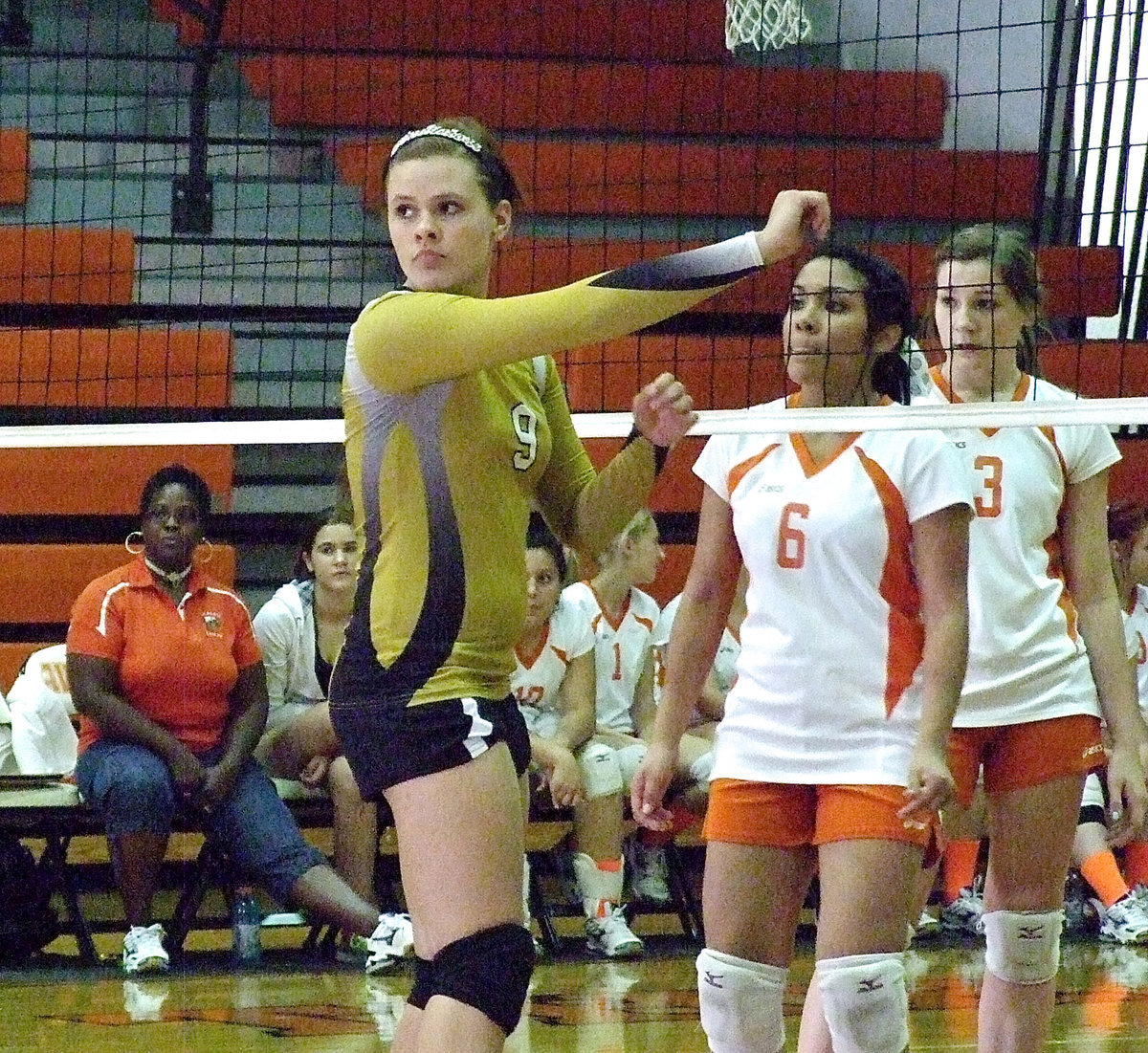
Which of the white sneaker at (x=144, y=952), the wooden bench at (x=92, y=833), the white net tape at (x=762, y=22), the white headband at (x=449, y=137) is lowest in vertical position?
the white sneaker at (x=144, y=952)

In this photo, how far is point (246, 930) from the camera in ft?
21.6

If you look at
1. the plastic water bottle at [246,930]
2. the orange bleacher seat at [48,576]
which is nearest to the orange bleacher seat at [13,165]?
the orange bleacher seat at [48,576]

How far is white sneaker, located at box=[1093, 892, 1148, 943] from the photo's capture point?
702cm

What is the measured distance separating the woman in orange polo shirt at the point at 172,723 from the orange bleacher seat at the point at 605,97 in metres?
3.75

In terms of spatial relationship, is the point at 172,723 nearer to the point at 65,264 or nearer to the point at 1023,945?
the point at 65,264

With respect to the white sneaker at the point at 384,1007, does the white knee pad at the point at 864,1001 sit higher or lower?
higher

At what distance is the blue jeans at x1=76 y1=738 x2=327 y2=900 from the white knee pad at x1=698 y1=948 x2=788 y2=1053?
10.6 feet

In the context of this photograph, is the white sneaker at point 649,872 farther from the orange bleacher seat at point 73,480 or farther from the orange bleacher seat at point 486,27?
the orange bleacher seat at point 486,27

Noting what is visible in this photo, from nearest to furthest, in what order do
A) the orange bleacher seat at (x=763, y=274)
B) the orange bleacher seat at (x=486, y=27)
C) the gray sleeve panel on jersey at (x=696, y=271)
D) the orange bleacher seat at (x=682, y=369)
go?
the gray sleeve panel on jersey at (x=696, y=271) < the orange bleacher seat at (x=682, y=369) < the orange bleacher seat at (x=763, y=274) < the orange bleacher seat at (x=486, y=27)

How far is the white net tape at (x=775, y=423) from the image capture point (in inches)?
141

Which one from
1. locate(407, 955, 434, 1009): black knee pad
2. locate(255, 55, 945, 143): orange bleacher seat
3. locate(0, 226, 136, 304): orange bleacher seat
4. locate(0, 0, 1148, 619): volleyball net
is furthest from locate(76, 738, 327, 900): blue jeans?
locate(255, 55, 945, 143): orange bleacher seat

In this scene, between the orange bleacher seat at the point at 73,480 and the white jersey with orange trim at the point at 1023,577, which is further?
the orange bleacher seat at the point at 73,480

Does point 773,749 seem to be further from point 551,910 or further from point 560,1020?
point 551,910

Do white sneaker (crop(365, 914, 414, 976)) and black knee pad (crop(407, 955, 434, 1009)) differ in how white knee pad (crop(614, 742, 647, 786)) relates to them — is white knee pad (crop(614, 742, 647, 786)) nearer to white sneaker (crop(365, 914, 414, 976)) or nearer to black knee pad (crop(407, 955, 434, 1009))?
white sneaker (crop(365, 914, 414, 976))
